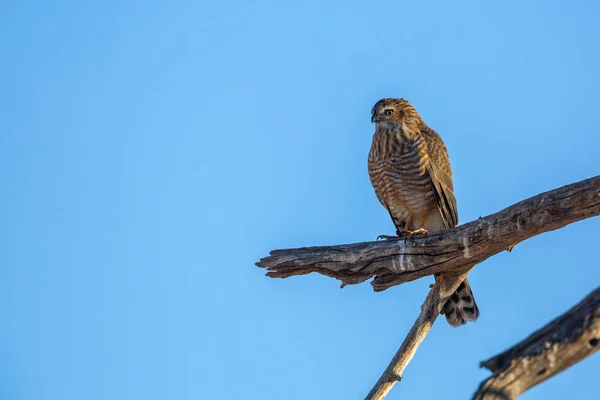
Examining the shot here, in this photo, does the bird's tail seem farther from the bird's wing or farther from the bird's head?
the bird's head

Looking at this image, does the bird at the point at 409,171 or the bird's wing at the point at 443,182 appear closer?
the bird's wing at the point at 443,182

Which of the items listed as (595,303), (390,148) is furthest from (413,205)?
(595,303)

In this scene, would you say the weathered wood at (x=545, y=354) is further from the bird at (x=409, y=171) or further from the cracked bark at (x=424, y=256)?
the bird at (x=409, y=171)

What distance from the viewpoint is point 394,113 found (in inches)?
408

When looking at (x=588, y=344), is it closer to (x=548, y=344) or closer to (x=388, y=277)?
(x=548, y=344)

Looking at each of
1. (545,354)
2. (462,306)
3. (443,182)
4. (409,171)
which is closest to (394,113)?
(409,171)

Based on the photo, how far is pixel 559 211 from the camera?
6.73 m

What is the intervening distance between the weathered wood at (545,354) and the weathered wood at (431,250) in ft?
6.84

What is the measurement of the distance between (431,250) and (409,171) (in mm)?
2177

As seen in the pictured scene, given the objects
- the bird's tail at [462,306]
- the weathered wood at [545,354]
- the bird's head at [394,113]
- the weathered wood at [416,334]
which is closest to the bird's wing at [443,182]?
the bird's head at [394,113]

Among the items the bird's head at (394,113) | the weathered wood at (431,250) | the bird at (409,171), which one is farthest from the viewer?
the bird's head at (394,113)

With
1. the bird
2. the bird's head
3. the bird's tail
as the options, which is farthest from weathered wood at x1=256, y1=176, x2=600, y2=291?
the bird's head

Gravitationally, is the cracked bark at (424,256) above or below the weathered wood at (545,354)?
above

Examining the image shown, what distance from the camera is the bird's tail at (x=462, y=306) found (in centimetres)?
895
